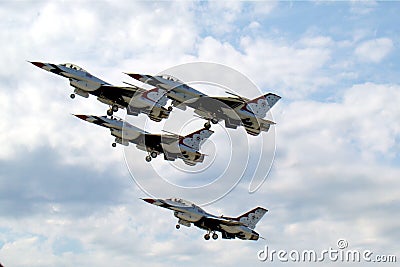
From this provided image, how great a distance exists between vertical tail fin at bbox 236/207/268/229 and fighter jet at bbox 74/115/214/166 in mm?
20976

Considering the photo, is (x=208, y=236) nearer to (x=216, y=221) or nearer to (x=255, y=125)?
(x=216, y=221)

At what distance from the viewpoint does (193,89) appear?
104 metres

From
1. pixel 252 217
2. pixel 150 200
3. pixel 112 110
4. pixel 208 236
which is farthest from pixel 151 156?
pixel 252 217

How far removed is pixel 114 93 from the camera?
339ft

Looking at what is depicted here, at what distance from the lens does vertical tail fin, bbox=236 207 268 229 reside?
124 meters

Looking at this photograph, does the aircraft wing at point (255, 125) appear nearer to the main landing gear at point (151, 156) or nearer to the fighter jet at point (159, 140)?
the fighter jet at point (159, 140)

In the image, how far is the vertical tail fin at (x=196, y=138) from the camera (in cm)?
10806

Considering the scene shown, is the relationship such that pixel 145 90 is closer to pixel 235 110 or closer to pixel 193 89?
pixel 193 89

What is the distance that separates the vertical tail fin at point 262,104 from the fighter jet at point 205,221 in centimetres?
2265

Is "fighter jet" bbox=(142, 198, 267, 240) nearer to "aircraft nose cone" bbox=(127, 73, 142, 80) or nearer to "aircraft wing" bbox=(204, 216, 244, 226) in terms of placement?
"aircraft wing" bbox=(204, 216, 244, 226)

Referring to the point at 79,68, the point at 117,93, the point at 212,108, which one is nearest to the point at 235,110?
the point at 212,108

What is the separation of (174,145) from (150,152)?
4019 millimetres

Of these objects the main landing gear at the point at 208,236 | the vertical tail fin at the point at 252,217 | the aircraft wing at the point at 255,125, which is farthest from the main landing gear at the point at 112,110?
the vertical tail fin at the point at 252,217

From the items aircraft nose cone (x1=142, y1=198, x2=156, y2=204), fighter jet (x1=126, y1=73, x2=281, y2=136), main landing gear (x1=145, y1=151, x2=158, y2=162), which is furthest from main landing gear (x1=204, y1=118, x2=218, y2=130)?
aircraft nose cone (x1=142, y1=198, x2=156, y2=204)
